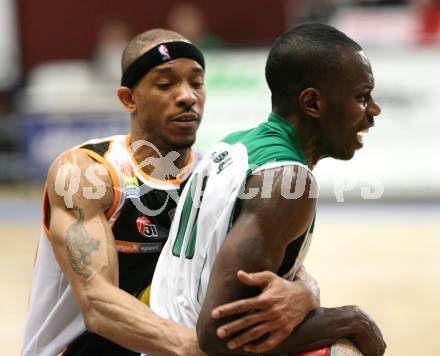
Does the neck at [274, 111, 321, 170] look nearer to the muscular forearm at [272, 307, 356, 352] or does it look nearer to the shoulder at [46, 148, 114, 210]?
the muscular forearm at [272, 307, 356, 352]

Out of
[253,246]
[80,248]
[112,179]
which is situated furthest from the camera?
[112,179]

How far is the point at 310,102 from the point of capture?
9.61ft

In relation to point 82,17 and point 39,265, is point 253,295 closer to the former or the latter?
point 39,265

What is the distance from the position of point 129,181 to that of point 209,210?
922 millimetres

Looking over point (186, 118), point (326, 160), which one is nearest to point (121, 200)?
point (186, 118)

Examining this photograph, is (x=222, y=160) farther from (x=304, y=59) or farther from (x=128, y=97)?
(x=128, y=97)

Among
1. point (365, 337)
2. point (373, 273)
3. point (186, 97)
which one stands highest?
point (186, 97)

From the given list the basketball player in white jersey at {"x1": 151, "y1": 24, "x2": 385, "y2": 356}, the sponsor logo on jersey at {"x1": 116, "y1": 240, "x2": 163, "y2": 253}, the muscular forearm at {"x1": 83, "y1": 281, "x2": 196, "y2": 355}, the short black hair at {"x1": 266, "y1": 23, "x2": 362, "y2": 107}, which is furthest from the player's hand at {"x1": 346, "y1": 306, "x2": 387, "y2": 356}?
the sponsor logo on jersey at {"x1": 116, "y1": 240, "x2": 163, "y2": 253}

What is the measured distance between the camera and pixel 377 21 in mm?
12578

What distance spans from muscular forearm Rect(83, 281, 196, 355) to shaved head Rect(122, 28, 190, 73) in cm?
→ 110

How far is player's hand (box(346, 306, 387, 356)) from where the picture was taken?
2.98m

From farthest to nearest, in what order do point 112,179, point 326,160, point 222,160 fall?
point 326,160, point 112,179, point 222,160

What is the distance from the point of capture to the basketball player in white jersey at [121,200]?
346 cm

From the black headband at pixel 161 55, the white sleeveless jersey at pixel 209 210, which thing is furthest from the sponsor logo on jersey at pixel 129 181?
the white sleeveless jersey at pixel 209 210
